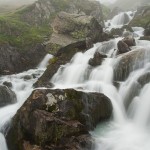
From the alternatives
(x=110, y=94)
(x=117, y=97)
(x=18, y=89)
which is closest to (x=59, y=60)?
(x=18, y=89)

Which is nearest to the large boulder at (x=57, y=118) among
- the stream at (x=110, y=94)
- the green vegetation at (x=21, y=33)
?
the stream at (x=110, y=94)

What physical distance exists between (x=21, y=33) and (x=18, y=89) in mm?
18336

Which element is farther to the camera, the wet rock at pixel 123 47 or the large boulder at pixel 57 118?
the wet rock at pixel 123 47

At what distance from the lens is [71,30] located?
46750mm

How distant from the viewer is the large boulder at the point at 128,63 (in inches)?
1119

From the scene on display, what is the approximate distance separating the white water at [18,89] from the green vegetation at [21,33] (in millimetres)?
4383

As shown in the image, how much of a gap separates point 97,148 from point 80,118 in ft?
8.31

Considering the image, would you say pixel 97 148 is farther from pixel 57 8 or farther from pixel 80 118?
pixel 57 8

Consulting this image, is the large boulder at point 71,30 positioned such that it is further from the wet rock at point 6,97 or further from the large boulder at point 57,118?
the large boulder at point 57,118

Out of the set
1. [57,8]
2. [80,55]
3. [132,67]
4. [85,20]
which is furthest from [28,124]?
[57,8]

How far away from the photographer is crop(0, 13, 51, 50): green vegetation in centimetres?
4475

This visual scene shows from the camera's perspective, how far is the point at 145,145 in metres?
20.4

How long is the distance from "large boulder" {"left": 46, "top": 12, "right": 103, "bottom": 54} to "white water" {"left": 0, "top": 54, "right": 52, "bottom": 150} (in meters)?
3.08

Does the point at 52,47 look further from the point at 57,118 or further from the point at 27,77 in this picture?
the point at 57,118
